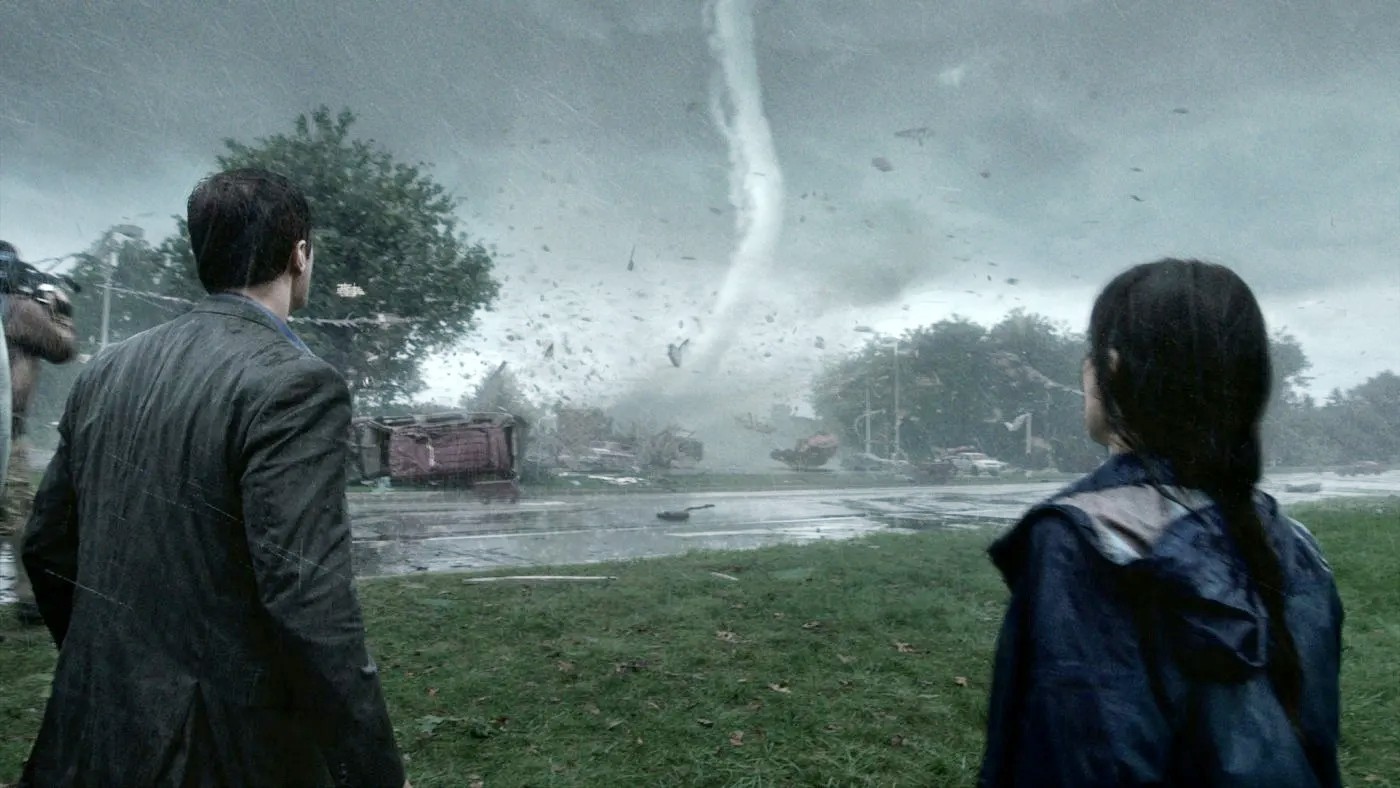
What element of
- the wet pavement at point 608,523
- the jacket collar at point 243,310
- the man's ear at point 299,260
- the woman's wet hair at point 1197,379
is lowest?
the wet pavement at point 608,523

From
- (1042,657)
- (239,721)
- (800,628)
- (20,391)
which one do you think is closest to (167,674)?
(239,721)

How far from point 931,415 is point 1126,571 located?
1487 inches

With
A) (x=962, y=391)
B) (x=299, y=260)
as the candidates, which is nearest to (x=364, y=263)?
(x=299, y=260)

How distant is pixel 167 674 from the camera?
1509mm

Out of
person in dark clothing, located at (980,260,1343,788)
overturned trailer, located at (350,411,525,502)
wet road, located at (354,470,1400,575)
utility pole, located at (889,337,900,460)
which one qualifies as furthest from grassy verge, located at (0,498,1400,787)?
utility pole, located at (889,337,900,460)

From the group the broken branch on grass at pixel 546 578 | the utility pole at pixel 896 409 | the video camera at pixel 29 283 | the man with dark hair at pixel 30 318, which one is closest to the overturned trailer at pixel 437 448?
the broken branch on grass at pixel 546 578

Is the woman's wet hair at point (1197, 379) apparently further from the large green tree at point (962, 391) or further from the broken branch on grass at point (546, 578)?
the large green tree at point (962, 391)

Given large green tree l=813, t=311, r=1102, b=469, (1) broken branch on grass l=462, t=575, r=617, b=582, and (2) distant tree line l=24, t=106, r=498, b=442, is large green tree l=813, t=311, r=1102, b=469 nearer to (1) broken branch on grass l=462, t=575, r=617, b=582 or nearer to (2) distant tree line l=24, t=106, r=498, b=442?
(2) distant tree line l=24, t=106, r=498, b=442

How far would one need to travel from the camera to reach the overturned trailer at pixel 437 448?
17344 millimetres

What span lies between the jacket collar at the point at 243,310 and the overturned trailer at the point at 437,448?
16245mm

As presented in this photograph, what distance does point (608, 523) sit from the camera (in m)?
14.5

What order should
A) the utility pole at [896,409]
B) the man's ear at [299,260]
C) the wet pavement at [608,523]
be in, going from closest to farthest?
the man's ear at [299,260]
the wet pavement at [608,523]
the utility pole at [896,409]

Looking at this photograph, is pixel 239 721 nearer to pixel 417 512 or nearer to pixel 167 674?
pixel 167 674

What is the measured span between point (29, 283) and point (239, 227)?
2.57m
